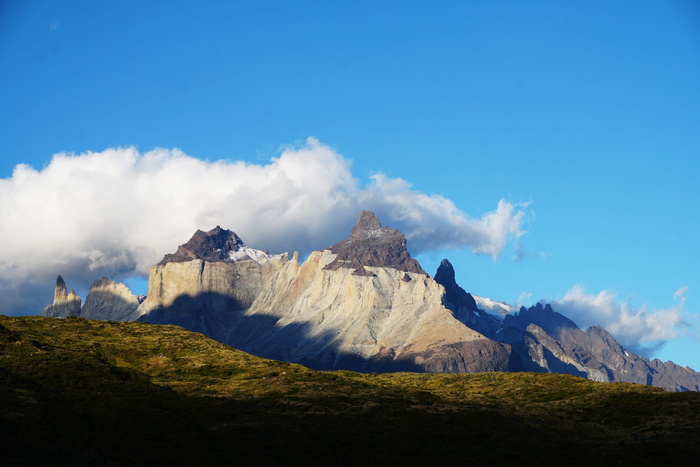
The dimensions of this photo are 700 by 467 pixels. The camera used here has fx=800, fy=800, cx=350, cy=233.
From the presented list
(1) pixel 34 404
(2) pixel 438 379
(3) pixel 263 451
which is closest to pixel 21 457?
(1) pixel 34 404

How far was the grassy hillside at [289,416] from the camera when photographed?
76688 mm

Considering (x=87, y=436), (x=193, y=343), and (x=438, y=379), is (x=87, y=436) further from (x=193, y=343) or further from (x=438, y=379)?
(x=438, y=379)

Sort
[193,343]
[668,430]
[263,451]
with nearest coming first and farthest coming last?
[263,451], [668,430], [193,343]

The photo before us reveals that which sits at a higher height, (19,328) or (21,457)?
(19,328)

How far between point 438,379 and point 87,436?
67.2 m

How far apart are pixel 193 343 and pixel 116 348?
14854mm

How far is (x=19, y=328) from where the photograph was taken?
128875 mm

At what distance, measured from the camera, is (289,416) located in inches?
3516

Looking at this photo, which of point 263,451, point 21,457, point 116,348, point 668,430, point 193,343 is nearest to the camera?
point 21,457

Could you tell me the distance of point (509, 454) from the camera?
78.1 metres

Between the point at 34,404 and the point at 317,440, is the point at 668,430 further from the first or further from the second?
the point at 34,404

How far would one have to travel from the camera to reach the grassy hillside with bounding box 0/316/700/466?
76688mm

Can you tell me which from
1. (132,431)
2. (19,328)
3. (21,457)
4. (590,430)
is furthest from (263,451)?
(19,328)

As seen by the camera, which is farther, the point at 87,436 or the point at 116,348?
the point at 116,348
